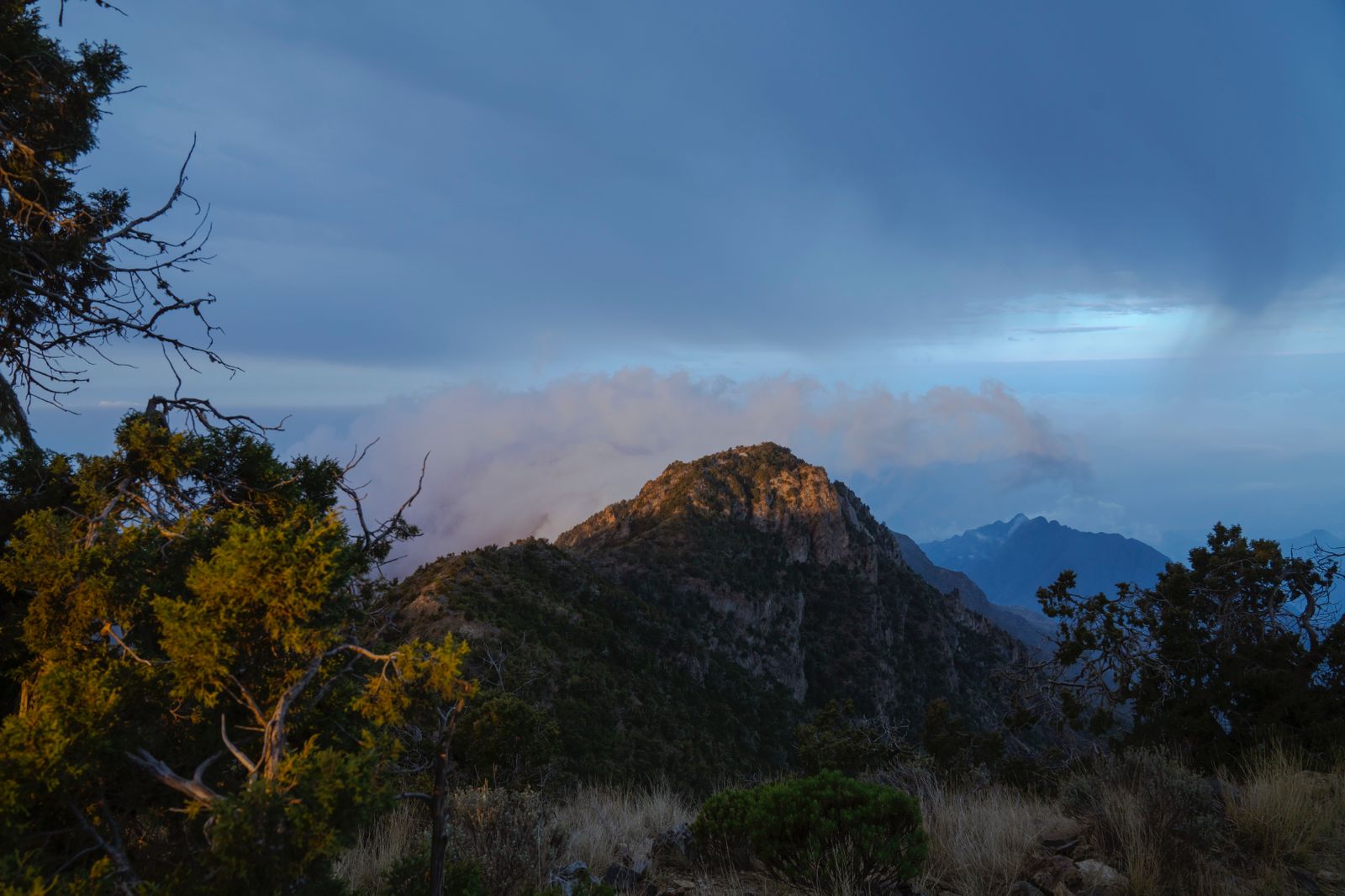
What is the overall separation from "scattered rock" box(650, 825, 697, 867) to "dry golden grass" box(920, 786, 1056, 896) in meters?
1.75

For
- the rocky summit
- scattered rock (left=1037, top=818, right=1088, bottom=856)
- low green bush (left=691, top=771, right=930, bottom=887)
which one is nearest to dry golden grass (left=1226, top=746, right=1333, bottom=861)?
scattered rock (left=1037, top=818, right=1088, bottom=856)

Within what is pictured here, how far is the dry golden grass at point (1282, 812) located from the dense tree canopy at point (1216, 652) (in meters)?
2.09

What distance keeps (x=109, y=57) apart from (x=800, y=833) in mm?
8170

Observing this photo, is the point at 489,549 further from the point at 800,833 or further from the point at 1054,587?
the point at 800,833

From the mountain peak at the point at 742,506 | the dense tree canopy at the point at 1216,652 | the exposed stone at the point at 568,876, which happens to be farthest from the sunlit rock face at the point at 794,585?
the exposed stone at the point at 568,876

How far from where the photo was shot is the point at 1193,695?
356 inches

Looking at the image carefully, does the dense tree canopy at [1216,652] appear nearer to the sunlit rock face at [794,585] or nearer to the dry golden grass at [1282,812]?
the dry golden grass at [1282,812]

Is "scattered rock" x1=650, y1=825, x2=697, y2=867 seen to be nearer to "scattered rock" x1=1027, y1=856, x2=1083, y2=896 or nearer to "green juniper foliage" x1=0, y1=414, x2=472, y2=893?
"scattered rock" x1=1027, y1=856, x2=1083, y2=896

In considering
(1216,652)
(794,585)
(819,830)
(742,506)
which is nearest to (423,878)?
(819,830)

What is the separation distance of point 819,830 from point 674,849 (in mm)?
1359

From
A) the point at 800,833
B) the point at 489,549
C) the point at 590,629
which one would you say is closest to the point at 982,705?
the point at 590,629

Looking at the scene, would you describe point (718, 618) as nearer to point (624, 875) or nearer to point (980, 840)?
point (980, 840)

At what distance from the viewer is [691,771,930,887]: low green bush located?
4.57 meters

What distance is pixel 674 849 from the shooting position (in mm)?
5477
